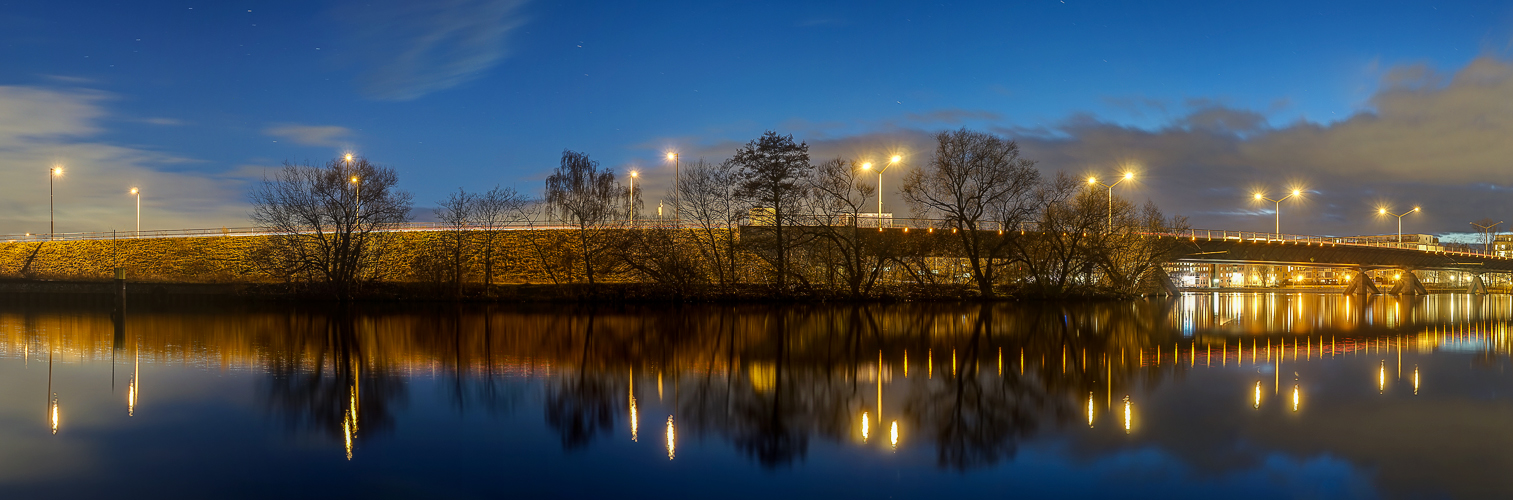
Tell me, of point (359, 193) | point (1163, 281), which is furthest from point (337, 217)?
point (1163, 281)

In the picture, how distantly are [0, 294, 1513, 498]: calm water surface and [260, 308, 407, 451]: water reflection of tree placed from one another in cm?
9

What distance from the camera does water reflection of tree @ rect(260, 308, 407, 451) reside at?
1153cm

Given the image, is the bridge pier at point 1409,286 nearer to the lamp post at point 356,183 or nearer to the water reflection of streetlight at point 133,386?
the lamp post at point 356,183

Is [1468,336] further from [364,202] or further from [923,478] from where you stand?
[364,202]

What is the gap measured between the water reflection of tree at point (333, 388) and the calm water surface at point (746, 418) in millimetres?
87

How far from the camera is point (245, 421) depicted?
1178 cm

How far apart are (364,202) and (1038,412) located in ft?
156

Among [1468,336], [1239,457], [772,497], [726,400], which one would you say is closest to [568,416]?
[726,400]

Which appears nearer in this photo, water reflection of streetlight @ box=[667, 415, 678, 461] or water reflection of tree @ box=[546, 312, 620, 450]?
water reflection of streetlight @ box=[667, 415, 678, 461]

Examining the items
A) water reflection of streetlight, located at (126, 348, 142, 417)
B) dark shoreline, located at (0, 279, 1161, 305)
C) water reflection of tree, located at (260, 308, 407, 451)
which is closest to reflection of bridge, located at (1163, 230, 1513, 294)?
dark shoreline, located at (0, 279, 1161, 305)

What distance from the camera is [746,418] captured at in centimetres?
1200

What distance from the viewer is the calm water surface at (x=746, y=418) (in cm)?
862

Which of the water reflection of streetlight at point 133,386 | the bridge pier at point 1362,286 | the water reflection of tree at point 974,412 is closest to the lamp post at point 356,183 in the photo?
the water reflection of streetlight at point 133,386

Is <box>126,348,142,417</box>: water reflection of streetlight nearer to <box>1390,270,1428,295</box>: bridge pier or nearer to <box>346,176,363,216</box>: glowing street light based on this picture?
<box>346,176,363,216</box>: glowing street light
